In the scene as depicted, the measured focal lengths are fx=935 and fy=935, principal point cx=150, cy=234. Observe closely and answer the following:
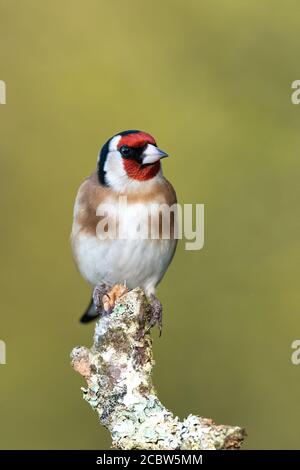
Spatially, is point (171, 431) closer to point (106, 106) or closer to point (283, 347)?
point (283, 347)

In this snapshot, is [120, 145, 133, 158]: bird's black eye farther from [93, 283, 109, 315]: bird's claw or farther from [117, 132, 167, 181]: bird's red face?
[93, 283, 109, 315]: bird's claw

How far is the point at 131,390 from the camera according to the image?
2488 mm

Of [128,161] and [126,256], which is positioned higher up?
[128,161]

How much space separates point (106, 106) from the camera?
16.5 feet

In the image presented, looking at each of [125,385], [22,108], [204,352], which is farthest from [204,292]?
[125,385]

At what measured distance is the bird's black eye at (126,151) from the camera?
3.59 m

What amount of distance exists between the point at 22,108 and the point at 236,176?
47.9 inches

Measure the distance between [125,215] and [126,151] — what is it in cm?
25

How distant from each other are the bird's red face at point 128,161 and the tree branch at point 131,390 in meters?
0.97

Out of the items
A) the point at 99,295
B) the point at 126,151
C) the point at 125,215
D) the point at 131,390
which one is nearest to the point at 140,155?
the point at 126,151

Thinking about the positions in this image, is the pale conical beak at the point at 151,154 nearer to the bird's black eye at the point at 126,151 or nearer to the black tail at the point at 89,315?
the bird's black eye at the point at 126,151

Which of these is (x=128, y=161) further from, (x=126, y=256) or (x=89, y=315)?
(x=89, y=315)

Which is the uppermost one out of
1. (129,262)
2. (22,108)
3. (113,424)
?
(22,108)

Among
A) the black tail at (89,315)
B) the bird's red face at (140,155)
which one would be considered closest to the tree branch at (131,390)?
the bird's red face at (140,155)
